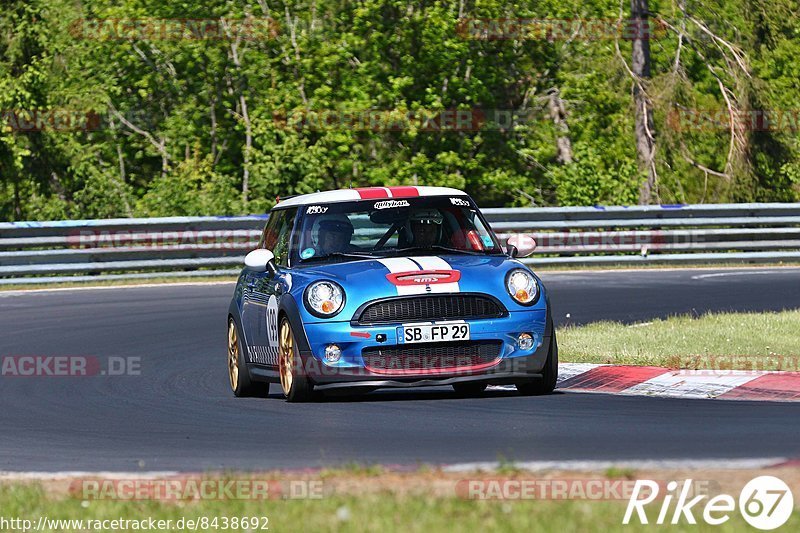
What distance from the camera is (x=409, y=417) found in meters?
9.85

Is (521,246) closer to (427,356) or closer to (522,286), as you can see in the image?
(522,286)

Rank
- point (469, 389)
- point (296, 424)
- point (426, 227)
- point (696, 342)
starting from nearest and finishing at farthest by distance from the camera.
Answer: point (296, 424) < point (426, 227) < point (469, 389) < point (696, 342)

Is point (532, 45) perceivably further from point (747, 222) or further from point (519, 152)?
point (747, 222)

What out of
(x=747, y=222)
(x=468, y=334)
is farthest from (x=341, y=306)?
(x=747, y=222)

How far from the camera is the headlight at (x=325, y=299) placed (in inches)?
416

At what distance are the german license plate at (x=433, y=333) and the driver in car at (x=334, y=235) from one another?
1232mm

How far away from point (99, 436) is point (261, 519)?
11.7 feet
